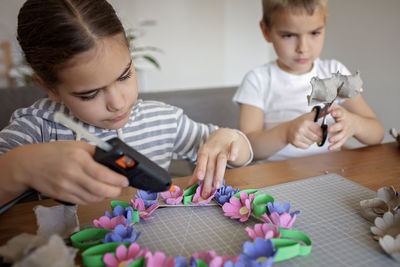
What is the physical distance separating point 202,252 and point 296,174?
0.37m

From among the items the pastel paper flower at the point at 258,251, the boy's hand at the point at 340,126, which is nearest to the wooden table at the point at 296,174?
the boy's hand at the point at 340,126

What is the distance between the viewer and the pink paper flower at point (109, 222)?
1.57 ft

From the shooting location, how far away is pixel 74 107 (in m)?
0.66

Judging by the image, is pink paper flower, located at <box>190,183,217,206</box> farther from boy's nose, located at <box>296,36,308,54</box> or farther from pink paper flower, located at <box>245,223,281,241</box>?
boy's nose, located at <box>296,36,308,54</box>

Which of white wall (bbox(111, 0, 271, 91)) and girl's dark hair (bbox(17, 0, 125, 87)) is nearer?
girl's dark hair (bbox(17, 0, 125, 87))

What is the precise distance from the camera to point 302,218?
1.69ft

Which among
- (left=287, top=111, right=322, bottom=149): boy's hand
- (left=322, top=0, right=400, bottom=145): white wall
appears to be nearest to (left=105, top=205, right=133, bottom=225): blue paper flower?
(left=287, top=111, right=322, bottom=149): boy's hand

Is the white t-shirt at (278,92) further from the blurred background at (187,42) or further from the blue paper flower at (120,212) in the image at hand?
the blurred background at (187,42)

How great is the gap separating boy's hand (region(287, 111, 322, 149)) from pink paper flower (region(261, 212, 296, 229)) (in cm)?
35

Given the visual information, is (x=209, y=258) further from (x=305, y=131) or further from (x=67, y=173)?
(x=305, y=131)

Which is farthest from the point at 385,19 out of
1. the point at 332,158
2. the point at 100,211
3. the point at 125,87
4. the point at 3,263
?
the point at 3,263

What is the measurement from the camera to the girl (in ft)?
1.44

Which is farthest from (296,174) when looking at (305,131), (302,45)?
(302,45)

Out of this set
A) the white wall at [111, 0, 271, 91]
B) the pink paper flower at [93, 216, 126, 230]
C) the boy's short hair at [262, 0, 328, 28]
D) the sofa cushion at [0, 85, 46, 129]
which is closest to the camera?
the pink paper flower at [93, 216, 126, 230]
